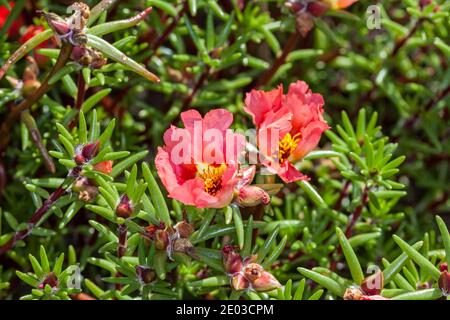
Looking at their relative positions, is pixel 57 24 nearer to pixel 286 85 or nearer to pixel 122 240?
pixel 122 240

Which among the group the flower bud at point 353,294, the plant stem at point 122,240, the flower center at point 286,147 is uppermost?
the flower center at point 286,147

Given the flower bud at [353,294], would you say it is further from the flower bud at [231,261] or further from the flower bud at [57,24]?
the flower bud at [57,24]

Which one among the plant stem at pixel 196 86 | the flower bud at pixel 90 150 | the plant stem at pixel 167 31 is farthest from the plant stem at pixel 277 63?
the flower bud at pixel 90 150

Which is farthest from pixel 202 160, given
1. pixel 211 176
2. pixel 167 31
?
pixel 167 31

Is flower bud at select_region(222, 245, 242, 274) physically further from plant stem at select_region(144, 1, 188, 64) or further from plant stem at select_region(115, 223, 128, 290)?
plant stem at select_region(144, 1, 188, 64)

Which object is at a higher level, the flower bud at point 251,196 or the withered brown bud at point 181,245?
the flower bud at point 251,196

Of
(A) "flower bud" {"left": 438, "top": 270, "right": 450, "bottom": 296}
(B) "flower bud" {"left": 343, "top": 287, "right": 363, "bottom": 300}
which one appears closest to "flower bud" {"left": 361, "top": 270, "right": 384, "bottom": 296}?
(B) "flower bud" {"left": 343, "top": 287, "right": 363, "bottom": 300}

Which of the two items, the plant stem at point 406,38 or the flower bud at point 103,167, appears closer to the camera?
the flower bud at point 103,167

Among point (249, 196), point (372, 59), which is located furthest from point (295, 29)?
point (249, 196)
